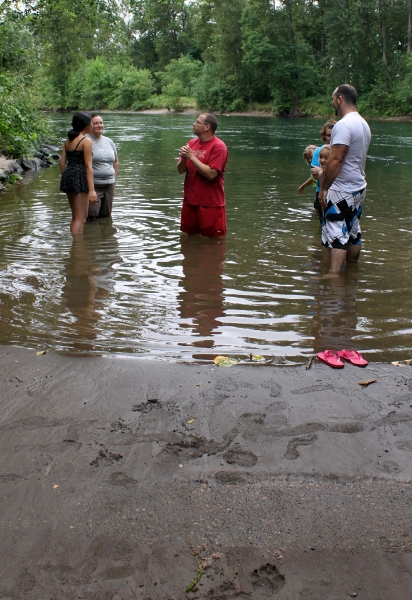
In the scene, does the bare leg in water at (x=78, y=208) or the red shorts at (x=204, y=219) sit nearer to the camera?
the red shorts at (x=204, y=219)

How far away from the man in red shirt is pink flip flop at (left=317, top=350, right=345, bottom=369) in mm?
3623

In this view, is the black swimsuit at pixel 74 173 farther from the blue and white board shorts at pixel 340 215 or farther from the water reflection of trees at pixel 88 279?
the blue and white board shorts at pixel 340 215

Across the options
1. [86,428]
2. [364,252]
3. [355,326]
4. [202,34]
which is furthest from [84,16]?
[202,34]

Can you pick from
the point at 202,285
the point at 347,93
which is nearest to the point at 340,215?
the point at 347,93

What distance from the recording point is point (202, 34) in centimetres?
7919

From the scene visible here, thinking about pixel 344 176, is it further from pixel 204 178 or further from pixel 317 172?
pixel 204 178

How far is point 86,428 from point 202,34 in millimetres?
82672

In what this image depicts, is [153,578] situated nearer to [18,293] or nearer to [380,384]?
[380,384]

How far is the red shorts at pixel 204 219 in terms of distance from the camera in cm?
809

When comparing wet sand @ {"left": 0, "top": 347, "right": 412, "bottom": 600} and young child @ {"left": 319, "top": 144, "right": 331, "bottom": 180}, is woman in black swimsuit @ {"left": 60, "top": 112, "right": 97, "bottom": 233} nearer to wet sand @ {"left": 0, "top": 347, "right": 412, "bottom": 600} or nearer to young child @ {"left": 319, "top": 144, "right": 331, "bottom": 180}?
young child @ {"left": 319, "top": 144, "right": 331, "bottom": 180}

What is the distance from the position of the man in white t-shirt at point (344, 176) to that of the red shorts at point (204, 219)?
1.76 metres

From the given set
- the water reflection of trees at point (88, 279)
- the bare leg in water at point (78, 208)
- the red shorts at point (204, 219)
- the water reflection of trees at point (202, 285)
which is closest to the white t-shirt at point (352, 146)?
the water reflection of trees at point (202, 285)

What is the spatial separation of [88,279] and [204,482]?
157 inches

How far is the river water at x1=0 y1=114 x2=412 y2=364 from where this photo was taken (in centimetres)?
483
